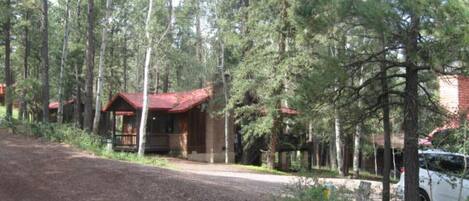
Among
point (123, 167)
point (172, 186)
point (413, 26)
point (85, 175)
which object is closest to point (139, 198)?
point (172, 186)

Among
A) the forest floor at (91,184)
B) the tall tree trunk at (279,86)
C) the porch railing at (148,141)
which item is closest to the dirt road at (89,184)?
the forest floor at (91,184)

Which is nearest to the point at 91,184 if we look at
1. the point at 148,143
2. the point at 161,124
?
the point at 148,143

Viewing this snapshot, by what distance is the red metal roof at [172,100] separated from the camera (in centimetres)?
3061

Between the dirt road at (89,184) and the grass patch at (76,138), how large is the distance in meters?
4.00

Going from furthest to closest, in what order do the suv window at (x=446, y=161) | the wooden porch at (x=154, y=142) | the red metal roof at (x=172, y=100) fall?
the wooden porch at (x=154, y=142) < the red metal roof at (x=172, y=100) < the suv window at (x=446, y=161)

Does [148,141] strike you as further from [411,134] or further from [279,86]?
[411,134]

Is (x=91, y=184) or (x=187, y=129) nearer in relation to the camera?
(x=91, y=184)

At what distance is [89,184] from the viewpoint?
1220 centimetres

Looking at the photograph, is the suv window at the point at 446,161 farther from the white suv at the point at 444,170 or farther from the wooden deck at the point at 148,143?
the wooden deck at the point at 148,143

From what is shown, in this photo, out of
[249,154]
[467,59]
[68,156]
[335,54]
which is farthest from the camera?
[249,154]

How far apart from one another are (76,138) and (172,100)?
42.9ft

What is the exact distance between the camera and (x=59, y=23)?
43969mm

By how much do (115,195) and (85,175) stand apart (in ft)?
7.82

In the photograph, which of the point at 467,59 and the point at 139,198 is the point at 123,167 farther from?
the point at 467,59
